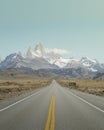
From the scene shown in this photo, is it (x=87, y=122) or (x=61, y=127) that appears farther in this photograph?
(x=87, y=122)

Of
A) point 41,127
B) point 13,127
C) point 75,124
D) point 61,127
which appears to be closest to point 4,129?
point 13,127

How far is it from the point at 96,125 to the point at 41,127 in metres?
2.58

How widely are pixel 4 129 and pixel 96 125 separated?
4.22 meters

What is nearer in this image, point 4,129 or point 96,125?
point 4,129

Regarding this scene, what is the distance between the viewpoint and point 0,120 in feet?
47.4

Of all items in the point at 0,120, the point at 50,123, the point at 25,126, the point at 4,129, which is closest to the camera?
the point at 4,129

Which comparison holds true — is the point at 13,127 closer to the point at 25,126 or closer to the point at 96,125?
the point at 25,126

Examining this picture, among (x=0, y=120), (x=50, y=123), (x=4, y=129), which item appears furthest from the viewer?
(x=0, y=120)

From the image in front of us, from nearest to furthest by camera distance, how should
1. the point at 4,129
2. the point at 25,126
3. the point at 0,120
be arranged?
the point at 4,129 → the point at 25,126 → the point at 0,120

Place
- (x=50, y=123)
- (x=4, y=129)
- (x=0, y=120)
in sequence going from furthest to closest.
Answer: (x=0, y=120) < (x=50, y=123) < (x=4, y=129)

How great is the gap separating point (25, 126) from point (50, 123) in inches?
55.5

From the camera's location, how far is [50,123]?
13570mm

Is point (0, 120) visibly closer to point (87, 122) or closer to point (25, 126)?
point (25, 126)

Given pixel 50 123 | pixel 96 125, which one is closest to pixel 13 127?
pixel 50 123
